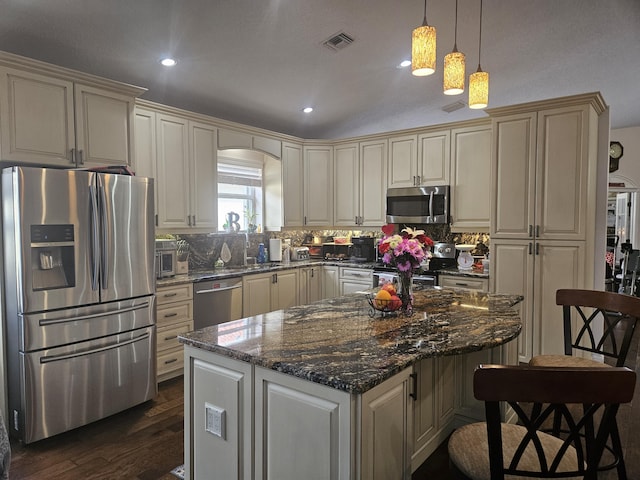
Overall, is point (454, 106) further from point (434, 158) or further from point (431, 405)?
point (431, 405)

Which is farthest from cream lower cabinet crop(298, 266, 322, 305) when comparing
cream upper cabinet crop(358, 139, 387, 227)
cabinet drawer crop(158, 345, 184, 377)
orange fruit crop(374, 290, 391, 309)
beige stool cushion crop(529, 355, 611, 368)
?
beige stool cushion crop(529, 355, 611, 368)

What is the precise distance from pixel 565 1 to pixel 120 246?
365 cm

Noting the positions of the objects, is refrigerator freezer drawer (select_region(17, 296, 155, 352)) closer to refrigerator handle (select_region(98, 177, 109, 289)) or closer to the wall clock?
refrigerator handle (select_region(98, 177, 109, 289))

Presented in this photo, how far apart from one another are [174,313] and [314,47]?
2.59 metres

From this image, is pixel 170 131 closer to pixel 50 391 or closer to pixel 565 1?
pixel 50 391

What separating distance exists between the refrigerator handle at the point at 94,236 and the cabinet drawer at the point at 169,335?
0.92 meters

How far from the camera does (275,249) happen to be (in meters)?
5.20

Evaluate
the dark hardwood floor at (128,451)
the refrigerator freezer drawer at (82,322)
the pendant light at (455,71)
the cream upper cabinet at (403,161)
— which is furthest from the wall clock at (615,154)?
the refrigerator freezer drawer at (82,322)

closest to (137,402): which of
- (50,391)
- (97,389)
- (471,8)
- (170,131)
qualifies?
(97,389)

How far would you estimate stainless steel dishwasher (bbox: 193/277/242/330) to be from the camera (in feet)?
12.6

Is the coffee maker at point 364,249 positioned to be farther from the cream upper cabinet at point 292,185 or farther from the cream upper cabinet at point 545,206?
the cream upper cabinet at point 545,206

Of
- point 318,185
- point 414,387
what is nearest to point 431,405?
point 414,387

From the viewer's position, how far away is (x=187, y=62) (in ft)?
11.4

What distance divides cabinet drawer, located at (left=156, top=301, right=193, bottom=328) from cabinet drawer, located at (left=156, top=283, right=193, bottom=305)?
46 millimetres
